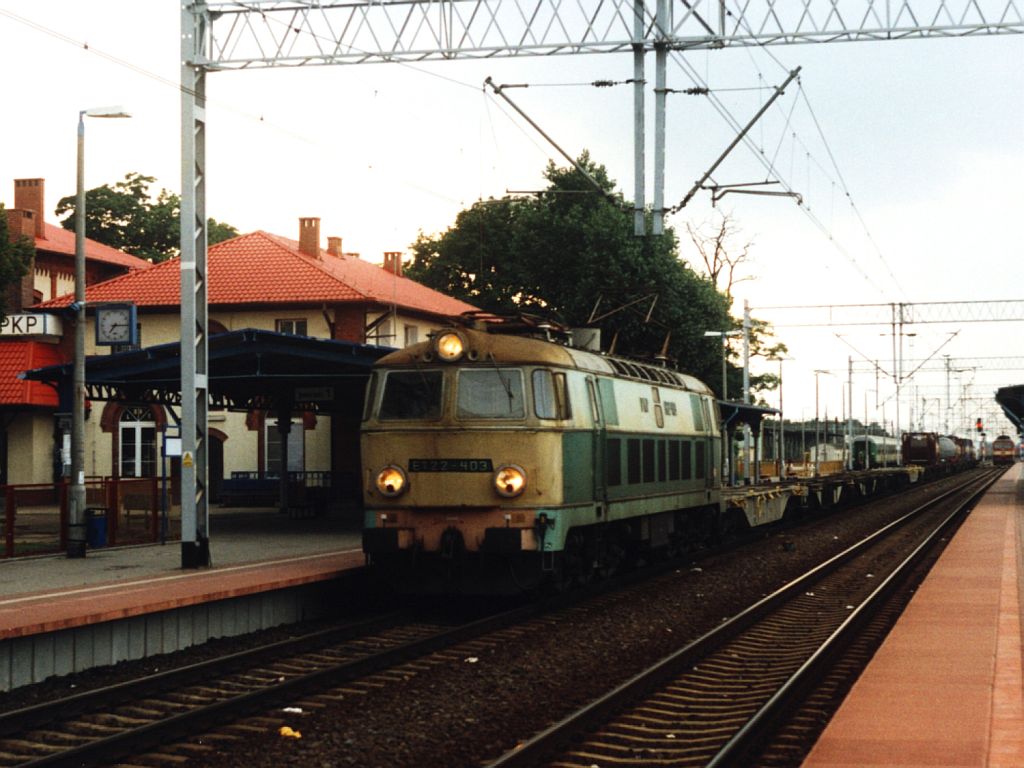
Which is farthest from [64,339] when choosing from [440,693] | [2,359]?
[440,693]

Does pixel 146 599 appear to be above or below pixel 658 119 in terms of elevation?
below

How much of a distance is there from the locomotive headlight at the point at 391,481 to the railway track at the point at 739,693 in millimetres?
3937

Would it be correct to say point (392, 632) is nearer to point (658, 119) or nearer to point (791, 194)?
point (658, 119)

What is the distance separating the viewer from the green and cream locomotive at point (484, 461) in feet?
48.6

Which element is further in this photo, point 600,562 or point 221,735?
point 600,562

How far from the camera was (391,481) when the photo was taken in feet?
50.2

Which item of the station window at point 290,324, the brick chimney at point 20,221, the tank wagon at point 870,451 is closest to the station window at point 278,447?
the station window at point 290,324

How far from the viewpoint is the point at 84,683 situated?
11695 millimetres

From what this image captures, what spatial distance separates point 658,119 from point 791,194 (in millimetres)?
5423

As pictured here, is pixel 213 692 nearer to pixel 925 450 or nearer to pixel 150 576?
pixel 150 576

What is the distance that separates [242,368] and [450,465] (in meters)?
12.1

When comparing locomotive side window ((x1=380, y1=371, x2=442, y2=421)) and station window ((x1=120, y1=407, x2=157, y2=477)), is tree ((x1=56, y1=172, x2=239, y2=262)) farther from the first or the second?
locomotive side window ((x1=380, y1=371, x2=442, y2=421))

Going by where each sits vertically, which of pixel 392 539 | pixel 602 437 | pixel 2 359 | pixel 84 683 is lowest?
pixel 84 683

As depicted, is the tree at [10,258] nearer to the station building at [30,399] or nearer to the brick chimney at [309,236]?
the station building at [30,399]
